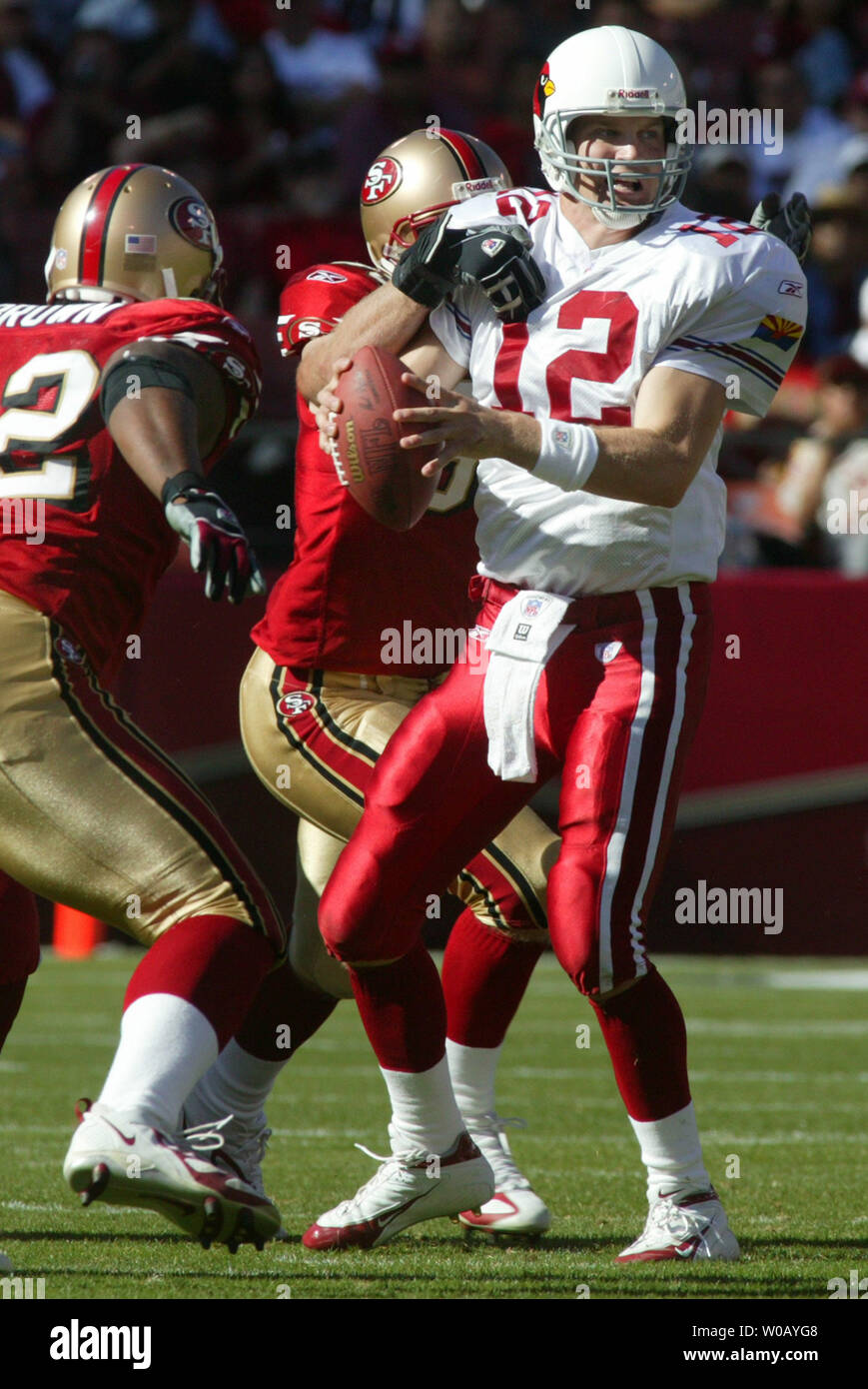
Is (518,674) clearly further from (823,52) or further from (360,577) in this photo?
(823,52)

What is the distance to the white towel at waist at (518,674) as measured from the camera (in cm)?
316

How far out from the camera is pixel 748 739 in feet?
25.1

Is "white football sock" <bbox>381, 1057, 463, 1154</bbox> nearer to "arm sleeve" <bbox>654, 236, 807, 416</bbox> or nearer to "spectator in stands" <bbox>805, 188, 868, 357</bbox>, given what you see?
"arm sleeve" <bbox>654, 236, 807, 416</bbox>

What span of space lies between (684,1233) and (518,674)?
96cm

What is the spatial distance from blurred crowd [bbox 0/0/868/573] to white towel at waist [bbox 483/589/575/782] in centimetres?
565

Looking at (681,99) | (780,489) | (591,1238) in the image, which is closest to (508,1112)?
(591,1238)

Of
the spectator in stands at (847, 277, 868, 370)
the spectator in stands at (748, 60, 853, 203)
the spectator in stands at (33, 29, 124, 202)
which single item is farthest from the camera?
the spectator in stands at (748, 60, 853, 203)

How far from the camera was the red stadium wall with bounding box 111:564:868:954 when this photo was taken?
298 inches

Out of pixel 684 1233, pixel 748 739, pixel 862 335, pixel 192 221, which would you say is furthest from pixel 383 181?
pixel 862 335

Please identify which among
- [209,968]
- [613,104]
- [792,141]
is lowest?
[209,968]

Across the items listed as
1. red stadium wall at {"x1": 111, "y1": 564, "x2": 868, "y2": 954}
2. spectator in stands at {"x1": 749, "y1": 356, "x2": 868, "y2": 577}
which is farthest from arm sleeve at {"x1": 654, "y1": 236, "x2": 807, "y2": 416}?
spectator in stands at {"x1": 749, "y1": 356, "x2": 868, "y2": 577}

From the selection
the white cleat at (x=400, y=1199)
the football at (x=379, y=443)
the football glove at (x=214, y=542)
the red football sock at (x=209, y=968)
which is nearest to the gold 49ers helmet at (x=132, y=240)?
the football at (x=379, y=443)

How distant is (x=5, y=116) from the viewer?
10672 mm

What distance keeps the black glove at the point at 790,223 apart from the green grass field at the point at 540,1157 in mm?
1721
